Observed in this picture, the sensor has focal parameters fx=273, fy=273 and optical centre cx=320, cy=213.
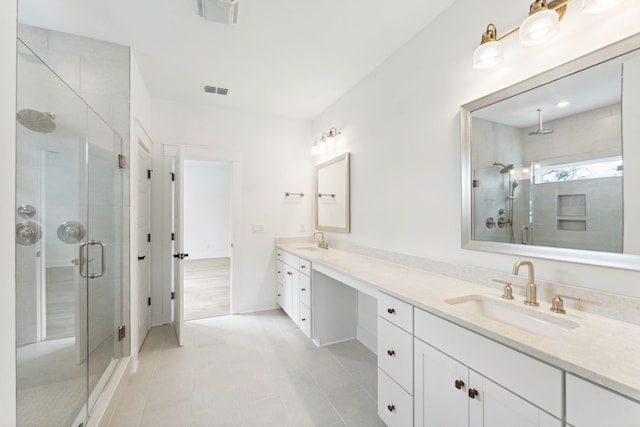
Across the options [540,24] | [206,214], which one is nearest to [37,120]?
[540,24]

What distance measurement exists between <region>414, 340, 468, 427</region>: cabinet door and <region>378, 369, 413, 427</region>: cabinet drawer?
6 centimetres

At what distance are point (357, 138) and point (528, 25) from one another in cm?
176

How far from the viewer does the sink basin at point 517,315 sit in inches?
44.7

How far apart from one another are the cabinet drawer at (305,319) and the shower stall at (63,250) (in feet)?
5.16

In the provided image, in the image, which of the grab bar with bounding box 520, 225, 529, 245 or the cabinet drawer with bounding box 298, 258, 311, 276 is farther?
the cabinet drawer with bounding box 298, 258, 311, 276

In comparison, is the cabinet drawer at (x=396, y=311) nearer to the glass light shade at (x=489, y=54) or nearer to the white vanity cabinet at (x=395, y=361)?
the white vanity cabinet at (x=395, y=361)

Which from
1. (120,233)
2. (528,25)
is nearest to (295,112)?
(120,233)

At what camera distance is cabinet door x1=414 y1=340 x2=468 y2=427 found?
1136 millimetres

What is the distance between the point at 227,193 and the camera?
24.6 feet

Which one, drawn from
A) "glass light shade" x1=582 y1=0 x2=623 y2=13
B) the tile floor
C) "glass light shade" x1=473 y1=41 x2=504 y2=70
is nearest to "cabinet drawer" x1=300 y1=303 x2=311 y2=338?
the tile floor

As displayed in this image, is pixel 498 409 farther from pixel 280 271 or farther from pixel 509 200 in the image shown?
pixel 280 271

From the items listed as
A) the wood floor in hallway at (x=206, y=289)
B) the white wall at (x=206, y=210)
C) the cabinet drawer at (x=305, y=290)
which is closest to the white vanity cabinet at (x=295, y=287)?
the cabinet drawer at (x=305, y=290)

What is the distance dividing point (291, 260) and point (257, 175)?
4.26 feet

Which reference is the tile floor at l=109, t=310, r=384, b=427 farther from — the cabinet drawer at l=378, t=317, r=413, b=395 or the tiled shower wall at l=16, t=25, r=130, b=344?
the tiled shower wall at l=16, t=25, r=130, b=344
